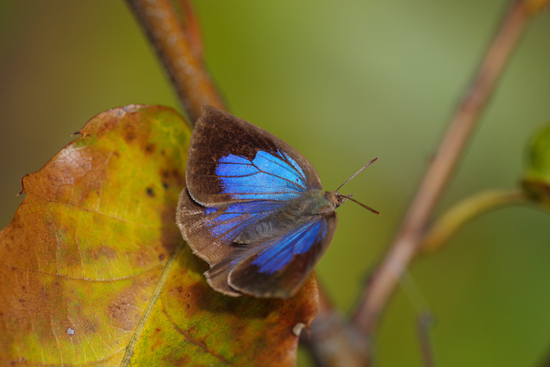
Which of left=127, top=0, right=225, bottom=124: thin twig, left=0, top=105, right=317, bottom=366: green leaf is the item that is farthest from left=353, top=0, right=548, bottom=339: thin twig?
left=127, top=0, right=225, bottom=124: thin twig

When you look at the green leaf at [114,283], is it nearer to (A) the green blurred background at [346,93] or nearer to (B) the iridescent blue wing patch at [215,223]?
(B) the iridescent blue wing patch at [215,223]

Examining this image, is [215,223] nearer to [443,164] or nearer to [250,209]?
[250,209]

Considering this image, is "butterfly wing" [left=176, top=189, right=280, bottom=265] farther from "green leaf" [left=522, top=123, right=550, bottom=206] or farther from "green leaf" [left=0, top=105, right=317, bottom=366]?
"green leaf" [left=522, top=123, right=550, bottom=206]

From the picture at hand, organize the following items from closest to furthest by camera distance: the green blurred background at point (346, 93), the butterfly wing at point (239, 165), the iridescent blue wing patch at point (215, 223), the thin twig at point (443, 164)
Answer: the iridescent blue wing patch at point (215, 223)
the butterfly wing at point (239, 165)
the thin twig at point (443, 164)
the green blurred background at point (346, 93)

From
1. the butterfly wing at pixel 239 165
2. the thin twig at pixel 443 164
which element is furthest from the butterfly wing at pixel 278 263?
the thin twig at pixel 443 164

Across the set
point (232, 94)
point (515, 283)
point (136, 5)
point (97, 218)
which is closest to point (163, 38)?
point (136, 5)

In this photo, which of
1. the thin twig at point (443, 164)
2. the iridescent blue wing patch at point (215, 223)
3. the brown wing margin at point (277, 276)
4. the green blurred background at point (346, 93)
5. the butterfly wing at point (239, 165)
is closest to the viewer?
the brown wing margin at point (277, 276)
